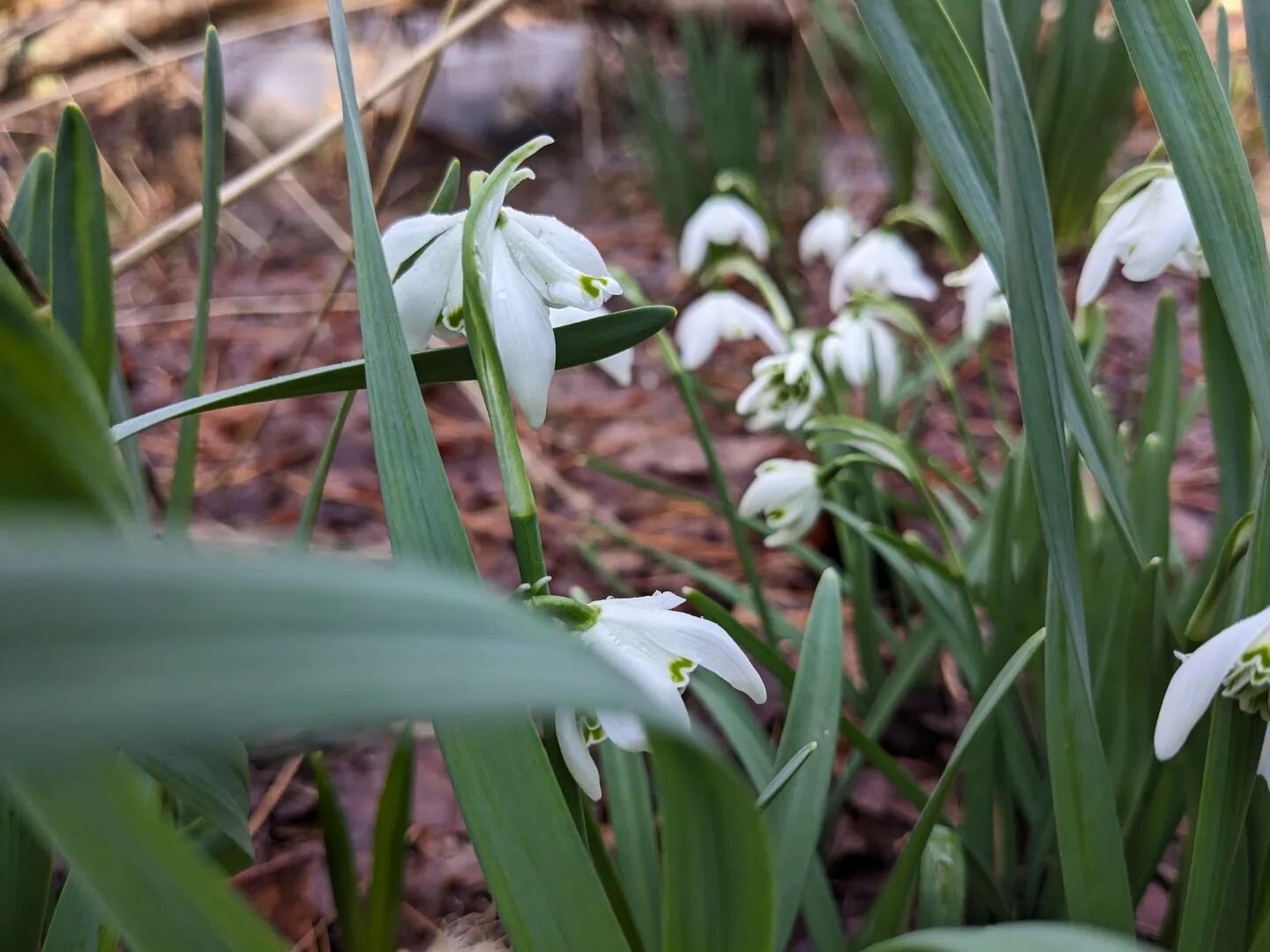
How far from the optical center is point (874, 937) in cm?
62

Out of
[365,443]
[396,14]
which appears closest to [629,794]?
[365,443]

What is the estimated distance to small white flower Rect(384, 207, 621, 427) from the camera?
47 cm

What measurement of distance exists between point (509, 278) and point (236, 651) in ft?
1.09

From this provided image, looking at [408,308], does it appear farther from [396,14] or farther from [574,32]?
[574,32]

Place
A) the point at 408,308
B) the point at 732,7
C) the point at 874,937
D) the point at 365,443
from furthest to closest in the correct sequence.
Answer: the point at 732,7 < the point at 365,443 < the point at 874,937 < the point at 408,308

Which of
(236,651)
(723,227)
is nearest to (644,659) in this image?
(236,651)

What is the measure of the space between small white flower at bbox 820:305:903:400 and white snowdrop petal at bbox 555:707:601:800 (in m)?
0.84

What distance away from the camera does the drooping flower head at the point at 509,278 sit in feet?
1.55

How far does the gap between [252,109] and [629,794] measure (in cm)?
355

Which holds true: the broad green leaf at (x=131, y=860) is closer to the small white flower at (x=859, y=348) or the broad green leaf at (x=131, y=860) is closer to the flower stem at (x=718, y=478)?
the flower stem at (x=718, y=478)

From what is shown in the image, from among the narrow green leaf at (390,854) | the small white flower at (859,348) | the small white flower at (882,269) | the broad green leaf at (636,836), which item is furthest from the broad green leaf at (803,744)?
the small white flower at (882,269)

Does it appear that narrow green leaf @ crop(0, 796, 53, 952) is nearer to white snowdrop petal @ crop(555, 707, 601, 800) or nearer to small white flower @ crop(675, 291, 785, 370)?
white snowdrop petal @ crop(555, 707, 601, 800)

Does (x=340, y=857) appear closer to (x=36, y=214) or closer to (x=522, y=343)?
(x=522, y=343)

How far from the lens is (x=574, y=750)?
0.42 m
